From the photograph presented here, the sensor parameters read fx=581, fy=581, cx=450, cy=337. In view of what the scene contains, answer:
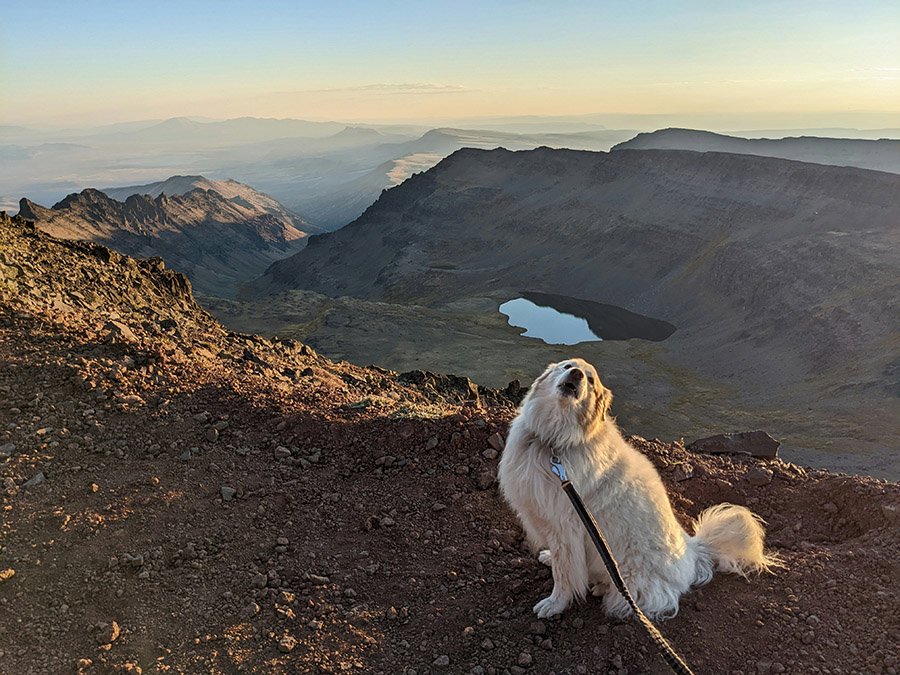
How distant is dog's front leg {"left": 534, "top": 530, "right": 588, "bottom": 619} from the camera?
17.0 ft

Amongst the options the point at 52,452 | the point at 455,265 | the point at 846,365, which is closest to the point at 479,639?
the point at 52,452

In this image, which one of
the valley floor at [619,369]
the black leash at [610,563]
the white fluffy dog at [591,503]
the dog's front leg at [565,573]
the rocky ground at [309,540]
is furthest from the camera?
the valley floor at [619,369]

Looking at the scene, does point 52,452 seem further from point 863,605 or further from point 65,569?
point 863,605

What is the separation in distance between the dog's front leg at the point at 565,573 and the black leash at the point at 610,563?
287 mm

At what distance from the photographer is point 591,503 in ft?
16.8

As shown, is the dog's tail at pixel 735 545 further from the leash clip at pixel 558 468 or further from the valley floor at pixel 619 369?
the valley floor at pixel 619 369

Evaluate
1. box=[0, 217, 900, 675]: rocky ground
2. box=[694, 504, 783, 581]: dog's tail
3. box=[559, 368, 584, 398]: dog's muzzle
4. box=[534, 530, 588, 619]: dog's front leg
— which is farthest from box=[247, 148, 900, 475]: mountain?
box=[559, 368, 584, 398]: dog's muzzle

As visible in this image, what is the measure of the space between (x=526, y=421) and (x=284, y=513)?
2931 millimetres

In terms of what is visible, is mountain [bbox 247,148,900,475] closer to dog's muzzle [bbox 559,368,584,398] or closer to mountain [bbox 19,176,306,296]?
mountain [bbox 19,176,306,296]

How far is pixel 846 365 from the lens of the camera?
42406 millimetres

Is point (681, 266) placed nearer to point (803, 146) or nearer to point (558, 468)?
point (558, 468)

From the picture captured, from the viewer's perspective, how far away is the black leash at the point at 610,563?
402 cm

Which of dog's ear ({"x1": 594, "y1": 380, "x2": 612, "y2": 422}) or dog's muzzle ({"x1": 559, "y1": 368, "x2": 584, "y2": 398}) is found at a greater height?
dog's muzzle ({"x1": 559, "y1": 368, "x2": 584, "y2": 398})

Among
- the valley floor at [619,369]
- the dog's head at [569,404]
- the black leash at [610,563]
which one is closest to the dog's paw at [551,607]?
the black leash at [610,563]
